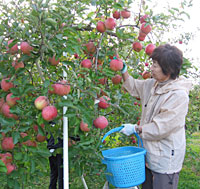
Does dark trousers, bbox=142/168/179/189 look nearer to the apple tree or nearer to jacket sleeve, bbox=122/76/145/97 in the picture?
the apple tree

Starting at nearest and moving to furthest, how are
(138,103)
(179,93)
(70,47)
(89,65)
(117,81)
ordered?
(70,47) → (89,65) → (179,93) → (117,81) → (138,103)

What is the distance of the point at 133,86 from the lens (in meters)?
2.16

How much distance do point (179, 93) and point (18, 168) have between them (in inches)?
46.1

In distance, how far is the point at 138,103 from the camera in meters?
3.01

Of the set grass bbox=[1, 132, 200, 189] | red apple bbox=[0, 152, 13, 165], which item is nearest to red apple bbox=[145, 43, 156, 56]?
red apple bbox=[0, 152, 13, 165]

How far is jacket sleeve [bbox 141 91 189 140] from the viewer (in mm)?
1748

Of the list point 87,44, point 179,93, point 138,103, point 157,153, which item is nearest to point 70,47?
point 87,44

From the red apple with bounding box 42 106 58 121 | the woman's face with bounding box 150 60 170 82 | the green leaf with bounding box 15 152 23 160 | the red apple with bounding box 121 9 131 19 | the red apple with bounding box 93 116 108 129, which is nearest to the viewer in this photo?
the red apple with bounding box 42 106 58 121

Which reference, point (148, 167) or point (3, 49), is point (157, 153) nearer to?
point (148, 167)

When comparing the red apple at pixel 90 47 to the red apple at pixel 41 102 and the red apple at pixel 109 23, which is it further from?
the red apple at pixel 41 102

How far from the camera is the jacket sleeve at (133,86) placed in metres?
2.13

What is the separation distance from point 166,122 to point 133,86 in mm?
521

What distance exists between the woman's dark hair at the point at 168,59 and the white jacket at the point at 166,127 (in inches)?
3.9

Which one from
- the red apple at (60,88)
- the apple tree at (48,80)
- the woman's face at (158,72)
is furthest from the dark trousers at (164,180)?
the red apple at (60,88)
